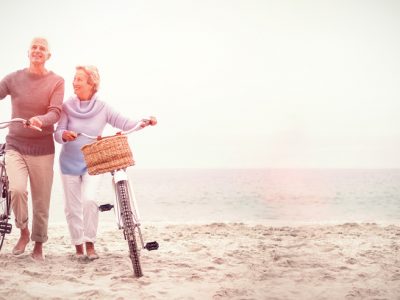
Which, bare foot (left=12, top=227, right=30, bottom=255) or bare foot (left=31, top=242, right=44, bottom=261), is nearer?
bare foot (left=31, top=242, right=44, bottom=261)

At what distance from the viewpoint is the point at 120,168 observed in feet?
13.7

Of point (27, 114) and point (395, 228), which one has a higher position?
point (27, 114)

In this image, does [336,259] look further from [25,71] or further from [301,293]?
[25,71]

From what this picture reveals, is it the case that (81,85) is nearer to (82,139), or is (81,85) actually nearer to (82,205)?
(82,139)

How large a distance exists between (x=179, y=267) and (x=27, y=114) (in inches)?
91.7

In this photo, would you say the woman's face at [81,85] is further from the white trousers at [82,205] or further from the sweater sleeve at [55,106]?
the white trousers at [82,205]

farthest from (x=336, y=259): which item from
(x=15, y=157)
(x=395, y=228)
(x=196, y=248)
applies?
(x=15, y=157)

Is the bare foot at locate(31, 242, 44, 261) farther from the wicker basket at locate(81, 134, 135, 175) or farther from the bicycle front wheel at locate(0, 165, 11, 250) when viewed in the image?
the wicker basket at locate(81, 134, 135, 175)

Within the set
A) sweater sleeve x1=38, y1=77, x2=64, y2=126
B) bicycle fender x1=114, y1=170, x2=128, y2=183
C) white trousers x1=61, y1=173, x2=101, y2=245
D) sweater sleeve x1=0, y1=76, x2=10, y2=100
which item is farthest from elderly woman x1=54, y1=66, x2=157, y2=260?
sweater sleeve x1=0, y1=76, x2=10, y2=100

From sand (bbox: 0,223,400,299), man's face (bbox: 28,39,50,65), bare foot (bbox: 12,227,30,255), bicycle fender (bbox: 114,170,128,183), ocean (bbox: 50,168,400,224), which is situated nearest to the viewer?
sand (bbox: 0,223,400,299)

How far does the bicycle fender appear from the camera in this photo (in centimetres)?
414

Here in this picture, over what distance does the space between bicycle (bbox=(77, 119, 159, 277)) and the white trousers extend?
567 millimetres

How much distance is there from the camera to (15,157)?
473cm

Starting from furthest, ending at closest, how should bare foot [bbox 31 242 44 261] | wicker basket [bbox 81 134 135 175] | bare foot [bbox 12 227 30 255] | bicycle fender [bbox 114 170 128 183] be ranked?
bare foot [bbox 12 227 30 255] < bare foot [bbox 31 242 44 261] < bicycle fender [bbox 114 170 128 183] < wicker basket [bbox 81 134 135 175]
